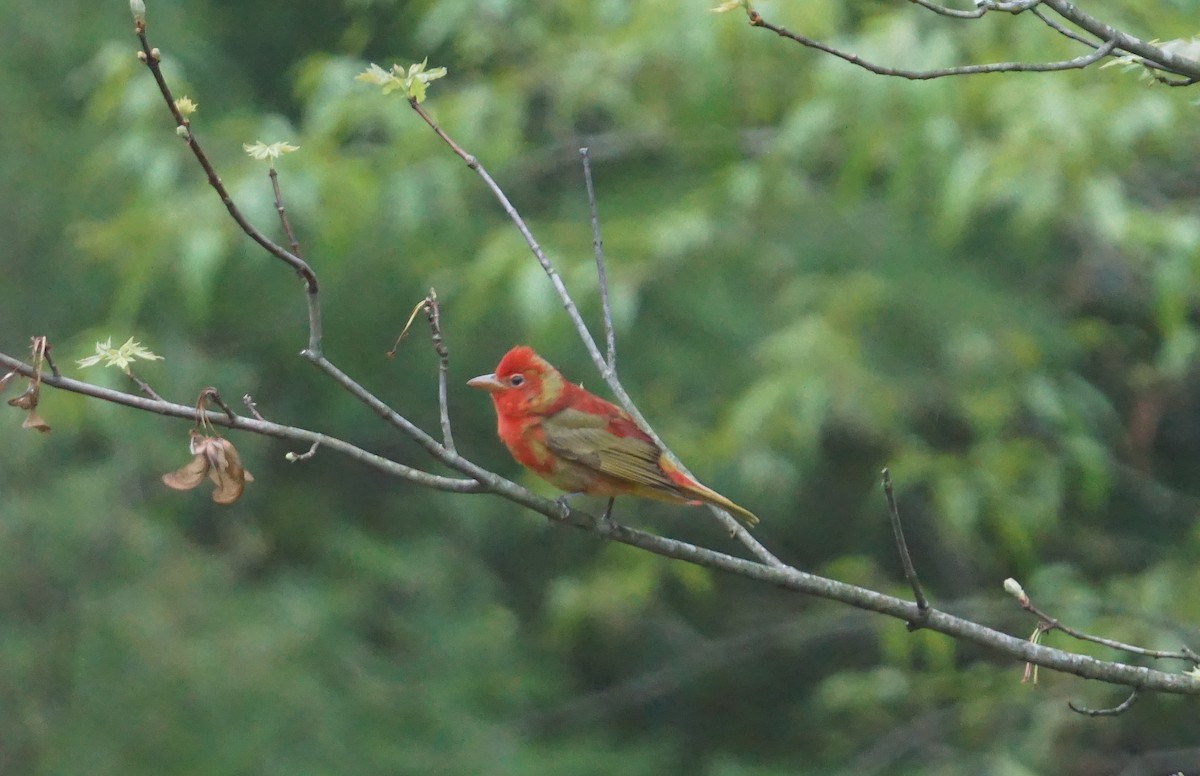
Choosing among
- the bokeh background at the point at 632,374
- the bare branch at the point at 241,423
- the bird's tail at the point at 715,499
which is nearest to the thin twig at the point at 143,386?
the bare branch at the point at 241,423

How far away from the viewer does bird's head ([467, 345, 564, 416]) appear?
3273mm

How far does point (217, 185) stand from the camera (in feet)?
6.08

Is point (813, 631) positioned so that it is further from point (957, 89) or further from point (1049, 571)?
point (957, 89)

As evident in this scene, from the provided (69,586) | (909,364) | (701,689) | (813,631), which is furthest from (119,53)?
(701,689)

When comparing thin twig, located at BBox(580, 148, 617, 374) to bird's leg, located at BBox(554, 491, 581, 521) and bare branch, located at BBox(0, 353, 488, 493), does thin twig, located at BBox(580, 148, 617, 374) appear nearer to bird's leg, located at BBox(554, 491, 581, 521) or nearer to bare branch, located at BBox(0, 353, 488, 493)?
bird's leg, located at BBox(554, 491, 581, 521)

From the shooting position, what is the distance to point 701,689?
749 cm

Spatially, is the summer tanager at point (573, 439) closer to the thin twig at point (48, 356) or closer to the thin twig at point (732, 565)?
the thin twig at point (732, 565)

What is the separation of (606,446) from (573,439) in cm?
8

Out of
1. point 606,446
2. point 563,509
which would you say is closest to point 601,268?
point 563,509

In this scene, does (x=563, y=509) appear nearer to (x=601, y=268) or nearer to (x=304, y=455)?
(x=601, y=268)

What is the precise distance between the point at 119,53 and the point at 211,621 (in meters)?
2.14

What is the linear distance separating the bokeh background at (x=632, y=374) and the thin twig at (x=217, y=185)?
257 cm

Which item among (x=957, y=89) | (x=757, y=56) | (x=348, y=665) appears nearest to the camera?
(x=957, y=89)

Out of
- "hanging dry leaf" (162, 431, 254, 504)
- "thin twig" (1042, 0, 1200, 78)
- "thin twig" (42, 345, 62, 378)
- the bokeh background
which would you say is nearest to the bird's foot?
"hanging dry leaf" (162, 431, 254, 504)
